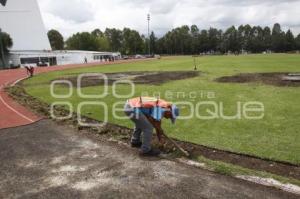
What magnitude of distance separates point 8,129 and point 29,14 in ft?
242

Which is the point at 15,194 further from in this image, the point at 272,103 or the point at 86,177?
the point at 272,103

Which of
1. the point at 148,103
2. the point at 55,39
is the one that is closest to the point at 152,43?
the point at 55,39

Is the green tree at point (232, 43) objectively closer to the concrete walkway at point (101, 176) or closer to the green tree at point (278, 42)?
the green tree at point (278, 42)

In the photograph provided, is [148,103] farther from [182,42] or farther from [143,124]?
[182,42]

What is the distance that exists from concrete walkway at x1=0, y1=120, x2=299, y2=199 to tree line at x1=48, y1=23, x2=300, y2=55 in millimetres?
110706

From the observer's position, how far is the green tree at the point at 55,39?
11675 cm

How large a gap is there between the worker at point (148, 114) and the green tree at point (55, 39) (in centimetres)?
11494

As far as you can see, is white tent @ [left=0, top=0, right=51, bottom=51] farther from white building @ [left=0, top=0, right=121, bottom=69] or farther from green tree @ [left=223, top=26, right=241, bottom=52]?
green tree @ [left=223, top=26, right=241, bottom=52]

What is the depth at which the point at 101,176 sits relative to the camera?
6.18 m

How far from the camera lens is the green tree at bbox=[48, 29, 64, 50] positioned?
117 meters

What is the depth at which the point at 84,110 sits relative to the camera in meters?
12.5

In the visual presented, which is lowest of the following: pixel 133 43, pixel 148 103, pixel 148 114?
pixel 148 114

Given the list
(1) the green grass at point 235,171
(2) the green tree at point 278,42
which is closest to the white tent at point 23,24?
(1) the green grass at point 235,171

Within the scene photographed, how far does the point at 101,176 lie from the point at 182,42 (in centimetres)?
12000
